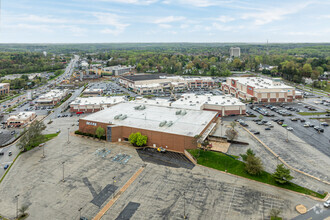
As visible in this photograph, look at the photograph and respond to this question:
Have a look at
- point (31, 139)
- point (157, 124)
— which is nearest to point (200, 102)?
point (157, 124)

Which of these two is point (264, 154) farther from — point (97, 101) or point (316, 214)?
point (97, 101)

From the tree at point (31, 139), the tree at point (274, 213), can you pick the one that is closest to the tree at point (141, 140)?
the tree at point (31, 139)

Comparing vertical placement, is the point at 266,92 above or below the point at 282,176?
above

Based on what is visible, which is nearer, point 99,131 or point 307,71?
point 99,131

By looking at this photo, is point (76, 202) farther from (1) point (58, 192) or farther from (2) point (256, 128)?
(2) point (256, 128)

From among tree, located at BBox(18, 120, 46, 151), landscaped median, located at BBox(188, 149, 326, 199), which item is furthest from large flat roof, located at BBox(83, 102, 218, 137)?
tree, located at BBox(18, 120, 46, 151)

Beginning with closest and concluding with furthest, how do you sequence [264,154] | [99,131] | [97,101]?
1. [264,154]
2. [99,131]
3. [97,101]

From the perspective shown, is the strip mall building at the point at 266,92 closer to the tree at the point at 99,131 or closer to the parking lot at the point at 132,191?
the parking lot at the point at 132,191
